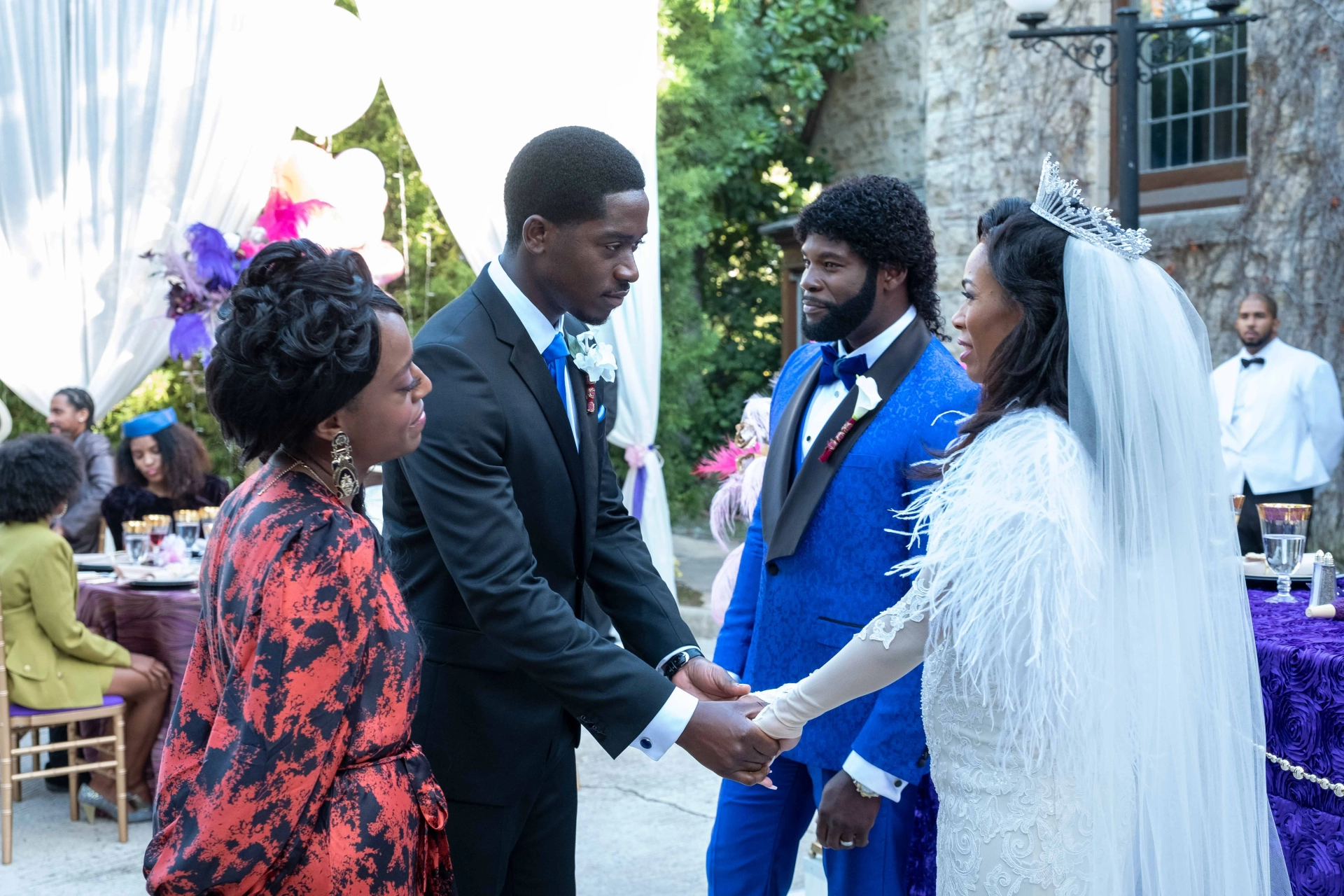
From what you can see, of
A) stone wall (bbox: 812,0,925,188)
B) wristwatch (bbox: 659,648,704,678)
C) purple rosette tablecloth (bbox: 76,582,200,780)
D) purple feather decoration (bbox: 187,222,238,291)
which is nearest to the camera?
wristwatch (bbox: 659,648,704,678)

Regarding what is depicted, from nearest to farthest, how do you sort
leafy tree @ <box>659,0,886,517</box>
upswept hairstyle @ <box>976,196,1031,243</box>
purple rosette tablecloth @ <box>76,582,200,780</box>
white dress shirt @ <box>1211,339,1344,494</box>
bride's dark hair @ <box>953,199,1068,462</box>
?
bride's dark hair @ <box>953,199,1068,462</box> → upswept hairstyle @ <box>976,196,1031,243</box> → purple rosette tablecloth @ <box>76,582,200,780</box> → white dress shirt @ <box>1211,339,1344,494</box> → leafy tree @ <box>659,0,886,517</box>

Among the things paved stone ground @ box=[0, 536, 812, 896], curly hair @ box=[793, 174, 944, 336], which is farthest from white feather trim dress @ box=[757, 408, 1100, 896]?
paved stone ground @ box=[0, 536, 812, 896]

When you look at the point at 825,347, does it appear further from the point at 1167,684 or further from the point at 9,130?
the point at 9,130

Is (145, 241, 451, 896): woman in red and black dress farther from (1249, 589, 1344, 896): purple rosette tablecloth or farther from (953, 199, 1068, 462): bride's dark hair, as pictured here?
(1249, 589, 1344, 896): purple rosette tablecloth

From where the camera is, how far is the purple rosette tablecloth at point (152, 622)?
5129 millimetres

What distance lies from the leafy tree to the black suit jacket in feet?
23.7

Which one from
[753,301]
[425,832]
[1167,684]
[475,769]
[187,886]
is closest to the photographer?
[187,886]

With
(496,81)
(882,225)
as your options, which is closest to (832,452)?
(882,225)

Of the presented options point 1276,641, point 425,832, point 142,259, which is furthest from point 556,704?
point 142,259

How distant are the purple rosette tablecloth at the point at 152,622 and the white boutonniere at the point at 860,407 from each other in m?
3.34

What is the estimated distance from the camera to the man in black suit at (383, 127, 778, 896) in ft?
6.98

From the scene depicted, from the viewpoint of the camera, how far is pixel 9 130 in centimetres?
615

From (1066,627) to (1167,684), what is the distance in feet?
0.88

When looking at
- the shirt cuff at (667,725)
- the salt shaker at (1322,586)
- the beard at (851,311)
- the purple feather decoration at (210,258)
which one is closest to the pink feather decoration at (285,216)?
the purple feather decoration at (210,258)
